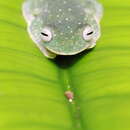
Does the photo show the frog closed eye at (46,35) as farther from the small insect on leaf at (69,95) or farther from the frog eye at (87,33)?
the small insect on leaf at (69,95)

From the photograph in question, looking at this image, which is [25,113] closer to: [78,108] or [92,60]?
[78,108]

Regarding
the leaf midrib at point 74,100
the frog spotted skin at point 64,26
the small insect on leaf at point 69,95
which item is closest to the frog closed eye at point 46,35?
the frog spotted skin at point 64,26

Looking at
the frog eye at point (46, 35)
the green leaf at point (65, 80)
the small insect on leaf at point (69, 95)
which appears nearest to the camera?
the green leaf at point (65, 80)

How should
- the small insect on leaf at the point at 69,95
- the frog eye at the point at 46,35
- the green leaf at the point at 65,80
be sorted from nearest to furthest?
the green leaf at the point at 65,80, the small insect on leaf at the point at 69,95, the frog eye at the point at 46,35

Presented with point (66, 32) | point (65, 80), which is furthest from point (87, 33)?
point (65, 80)

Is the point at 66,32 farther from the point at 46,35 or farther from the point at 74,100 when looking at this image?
the point at 74,100

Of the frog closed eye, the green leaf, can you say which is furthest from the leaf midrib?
the frog closed eye

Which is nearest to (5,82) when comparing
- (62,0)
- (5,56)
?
(5,56)
